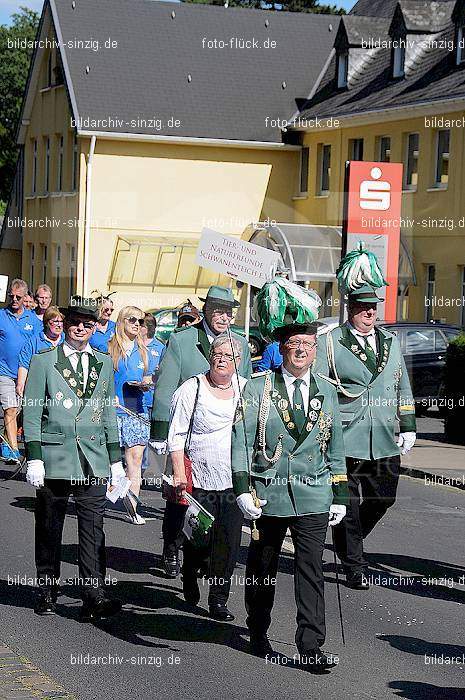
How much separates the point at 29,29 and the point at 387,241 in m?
64.4

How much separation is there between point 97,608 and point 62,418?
1137 millimetres

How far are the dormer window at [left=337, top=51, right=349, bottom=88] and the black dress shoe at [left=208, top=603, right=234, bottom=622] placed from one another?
34.6 m

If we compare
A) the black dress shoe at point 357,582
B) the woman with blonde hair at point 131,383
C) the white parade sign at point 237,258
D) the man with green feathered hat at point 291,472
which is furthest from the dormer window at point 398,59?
the man with green feathered hat at point 291,472

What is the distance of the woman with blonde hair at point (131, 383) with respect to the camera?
11578mm

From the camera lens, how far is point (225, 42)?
45625 millimetres

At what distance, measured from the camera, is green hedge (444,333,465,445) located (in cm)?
1891

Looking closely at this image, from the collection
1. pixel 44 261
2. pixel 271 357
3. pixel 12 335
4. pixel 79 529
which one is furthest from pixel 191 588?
pixel 44 261

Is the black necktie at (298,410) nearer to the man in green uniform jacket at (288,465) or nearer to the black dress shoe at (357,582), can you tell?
the man in green uniform jacket at (288,465)

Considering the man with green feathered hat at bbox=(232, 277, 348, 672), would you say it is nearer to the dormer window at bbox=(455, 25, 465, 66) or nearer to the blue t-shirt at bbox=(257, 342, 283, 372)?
the blue t-shirt at bbox=(257, 342, 283, 372)

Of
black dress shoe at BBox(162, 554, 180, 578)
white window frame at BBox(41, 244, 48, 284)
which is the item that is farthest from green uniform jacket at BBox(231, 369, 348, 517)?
white window frame at BBox(41, 244, 48, 284)

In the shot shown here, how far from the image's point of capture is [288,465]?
6.86 meters

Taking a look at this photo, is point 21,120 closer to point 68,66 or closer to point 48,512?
point 68,66

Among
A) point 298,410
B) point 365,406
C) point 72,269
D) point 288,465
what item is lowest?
point 288,465

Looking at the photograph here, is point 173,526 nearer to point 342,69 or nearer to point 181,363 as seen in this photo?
point 181,363
